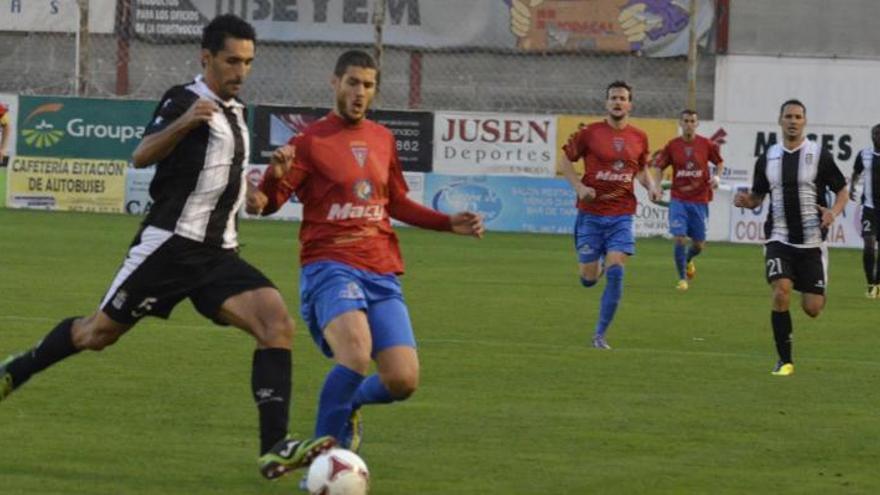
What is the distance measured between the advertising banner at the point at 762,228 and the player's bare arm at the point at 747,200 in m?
20.0

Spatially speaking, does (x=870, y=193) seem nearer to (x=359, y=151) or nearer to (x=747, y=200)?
(x=747, y=200)

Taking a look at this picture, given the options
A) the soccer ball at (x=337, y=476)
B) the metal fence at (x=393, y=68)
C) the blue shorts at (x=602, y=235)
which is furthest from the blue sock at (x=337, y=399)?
A: the metal fence at (x=393, y=68)

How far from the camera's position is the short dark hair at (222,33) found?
9.04m

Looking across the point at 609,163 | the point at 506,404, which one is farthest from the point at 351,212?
the point at 609,163

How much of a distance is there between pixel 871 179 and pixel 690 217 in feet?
7.80

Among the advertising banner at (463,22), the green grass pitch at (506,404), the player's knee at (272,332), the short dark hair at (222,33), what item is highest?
the advertising banner at (463,22)

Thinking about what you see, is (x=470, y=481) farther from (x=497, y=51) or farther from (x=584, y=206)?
(x=497, y=51)

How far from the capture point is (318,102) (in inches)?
1699

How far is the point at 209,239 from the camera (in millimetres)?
9234

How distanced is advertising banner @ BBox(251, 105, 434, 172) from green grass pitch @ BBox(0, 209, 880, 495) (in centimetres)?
1312

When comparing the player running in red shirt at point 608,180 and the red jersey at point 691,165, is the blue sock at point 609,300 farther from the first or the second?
the red jersey at point 691,165

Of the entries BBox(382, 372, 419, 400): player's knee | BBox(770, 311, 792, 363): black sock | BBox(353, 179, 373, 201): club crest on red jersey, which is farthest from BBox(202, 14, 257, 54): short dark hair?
BBox(770, 311, 792, 363): black sock

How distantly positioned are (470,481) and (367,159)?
1.59m

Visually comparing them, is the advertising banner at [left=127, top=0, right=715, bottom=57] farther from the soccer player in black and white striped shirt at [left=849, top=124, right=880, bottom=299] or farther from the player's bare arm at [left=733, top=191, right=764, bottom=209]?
the player's bare arm at [left=733, top=191, right=764, bottom=209]
